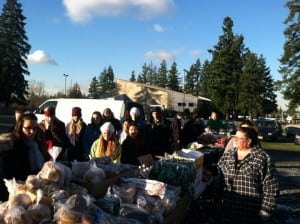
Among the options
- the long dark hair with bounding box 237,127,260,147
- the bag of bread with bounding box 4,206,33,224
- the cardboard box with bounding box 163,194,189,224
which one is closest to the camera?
the bag of bread with bounding box 4,206,33,224

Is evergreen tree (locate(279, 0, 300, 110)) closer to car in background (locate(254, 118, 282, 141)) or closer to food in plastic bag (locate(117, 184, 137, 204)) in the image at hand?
car in background (locate(254, 118, 282, 141))

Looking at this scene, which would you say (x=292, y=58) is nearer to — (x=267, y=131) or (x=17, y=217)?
(x=267, y=131)

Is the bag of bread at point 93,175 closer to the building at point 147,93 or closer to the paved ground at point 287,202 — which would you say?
the paved ground at point 287,202

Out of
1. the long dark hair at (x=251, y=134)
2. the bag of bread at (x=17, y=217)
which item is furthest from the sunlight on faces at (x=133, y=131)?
the bag of bread at (x=17, y=217)

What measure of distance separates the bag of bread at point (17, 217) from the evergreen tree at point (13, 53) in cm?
5002

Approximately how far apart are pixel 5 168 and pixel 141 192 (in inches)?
57.2

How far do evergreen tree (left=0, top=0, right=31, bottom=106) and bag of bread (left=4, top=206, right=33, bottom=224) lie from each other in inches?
1969

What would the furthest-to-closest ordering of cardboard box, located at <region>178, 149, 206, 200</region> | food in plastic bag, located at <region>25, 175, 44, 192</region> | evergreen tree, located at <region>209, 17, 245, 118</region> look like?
1. evergreen tree, located at <region>209, 17, 245, 118</region>
2. cardboard box, located at <region>178, 149, 206, 200</region>
3. food in plastic bag, located at <region>25, 175, 44, 192</region>

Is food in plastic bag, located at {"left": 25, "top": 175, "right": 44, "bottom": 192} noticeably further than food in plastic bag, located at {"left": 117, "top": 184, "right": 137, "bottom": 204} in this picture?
No

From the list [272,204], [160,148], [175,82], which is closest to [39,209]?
[272,204]

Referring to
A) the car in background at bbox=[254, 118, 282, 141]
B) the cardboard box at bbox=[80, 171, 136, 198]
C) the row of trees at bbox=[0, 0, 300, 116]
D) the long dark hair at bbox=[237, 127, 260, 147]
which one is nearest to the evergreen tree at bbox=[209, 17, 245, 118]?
the row of trees at bbox=[0, 0, 300, 116]

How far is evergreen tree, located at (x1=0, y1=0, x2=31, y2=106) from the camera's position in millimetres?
50875

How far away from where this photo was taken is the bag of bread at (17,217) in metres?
2.86

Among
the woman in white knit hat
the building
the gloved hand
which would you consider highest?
the building
